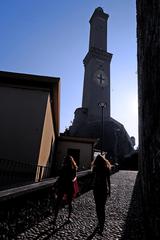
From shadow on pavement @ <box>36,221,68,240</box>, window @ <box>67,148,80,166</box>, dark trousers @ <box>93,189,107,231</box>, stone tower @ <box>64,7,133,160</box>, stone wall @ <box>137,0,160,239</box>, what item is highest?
stone tower @ <box>64,7,133,160</box>

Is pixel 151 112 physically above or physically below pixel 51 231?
above

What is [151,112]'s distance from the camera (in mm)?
747

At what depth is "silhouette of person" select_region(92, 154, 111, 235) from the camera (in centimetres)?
470

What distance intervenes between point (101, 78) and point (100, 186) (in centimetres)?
4474

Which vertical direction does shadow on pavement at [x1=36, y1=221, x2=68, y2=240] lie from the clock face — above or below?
below

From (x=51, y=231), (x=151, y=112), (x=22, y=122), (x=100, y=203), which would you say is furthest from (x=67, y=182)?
(x=151, y=112)

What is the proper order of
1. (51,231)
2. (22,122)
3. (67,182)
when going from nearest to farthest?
(51,231) → (67,182) → (22,122)

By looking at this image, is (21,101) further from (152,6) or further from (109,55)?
(109,55)

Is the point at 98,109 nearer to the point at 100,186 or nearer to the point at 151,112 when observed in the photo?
the point at 100,186

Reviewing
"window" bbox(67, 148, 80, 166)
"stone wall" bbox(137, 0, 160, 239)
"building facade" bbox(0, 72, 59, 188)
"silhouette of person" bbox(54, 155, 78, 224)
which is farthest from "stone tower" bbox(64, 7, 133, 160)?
"stone wall" bbox(137, 0, 160, 239)

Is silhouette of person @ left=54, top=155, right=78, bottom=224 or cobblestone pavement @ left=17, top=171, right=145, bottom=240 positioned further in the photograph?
silhouette of person @ left=54, top=155, right=78, bottom=224

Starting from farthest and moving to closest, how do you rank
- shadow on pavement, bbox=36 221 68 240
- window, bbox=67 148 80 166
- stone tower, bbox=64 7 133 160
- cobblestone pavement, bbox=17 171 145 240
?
1. stone tower, bbox=64 7 133 160
2. window, bbox=67 148 80 166
3. cobblestone pavement, bbox=17 171 145 240
4. shadow on pavement, bbox=36 221 68 240

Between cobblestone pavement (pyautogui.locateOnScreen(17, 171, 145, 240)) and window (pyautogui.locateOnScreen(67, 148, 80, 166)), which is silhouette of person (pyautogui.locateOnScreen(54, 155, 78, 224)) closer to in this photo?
cobblestone pavement (pyautogui.locateOnScreen(17, 171, 145, 240))

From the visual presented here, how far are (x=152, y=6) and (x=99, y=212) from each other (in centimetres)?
453
